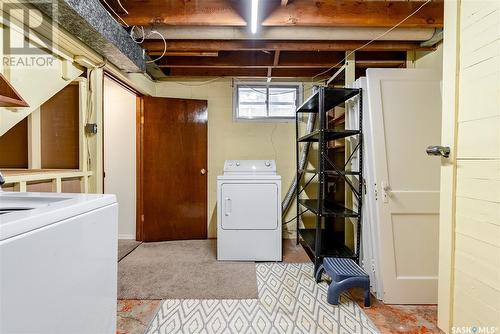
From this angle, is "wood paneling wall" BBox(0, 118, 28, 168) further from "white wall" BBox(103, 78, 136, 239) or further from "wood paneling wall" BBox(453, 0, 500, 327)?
"wood paneling wall" BBox(453, 0, 500, 327)

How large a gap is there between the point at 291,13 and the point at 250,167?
5.65 ft

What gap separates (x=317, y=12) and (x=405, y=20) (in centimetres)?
70

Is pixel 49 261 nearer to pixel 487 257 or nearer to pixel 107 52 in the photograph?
pixel 487 257

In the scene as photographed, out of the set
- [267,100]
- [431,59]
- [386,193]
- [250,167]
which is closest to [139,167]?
[250,167]

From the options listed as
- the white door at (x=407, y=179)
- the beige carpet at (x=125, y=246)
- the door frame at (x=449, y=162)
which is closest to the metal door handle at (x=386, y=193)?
the white door at (x=407, y=179)

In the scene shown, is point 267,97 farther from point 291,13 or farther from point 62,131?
point 62,131

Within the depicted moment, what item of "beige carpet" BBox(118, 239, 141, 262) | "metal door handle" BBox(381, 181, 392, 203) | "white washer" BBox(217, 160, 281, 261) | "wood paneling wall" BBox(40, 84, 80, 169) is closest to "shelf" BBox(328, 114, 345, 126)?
"white washer" BBox(217, 160, 281, 261)

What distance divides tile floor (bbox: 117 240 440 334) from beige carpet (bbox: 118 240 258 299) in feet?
0.45

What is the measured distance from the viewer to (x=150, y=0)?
1.98 meters

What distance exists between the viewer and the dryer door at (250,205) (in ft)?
8.75

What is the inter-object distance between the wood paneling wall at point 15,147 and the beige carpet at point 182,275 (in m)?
1.23

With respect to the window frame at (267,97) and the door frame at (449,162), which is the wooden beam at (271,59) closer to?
the window frame at (267,97)

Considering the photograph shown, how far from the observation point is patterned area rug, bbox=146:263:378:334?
1.61m

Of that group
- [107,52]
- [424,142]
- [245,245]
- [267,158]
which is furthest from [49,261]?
[267,158]
